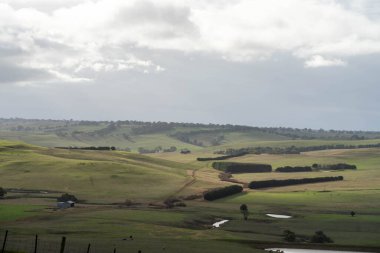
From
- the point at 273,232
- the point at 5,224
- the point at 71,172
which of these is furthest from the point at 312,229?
the point at 71,172

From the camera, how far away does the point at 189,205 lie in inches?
5340

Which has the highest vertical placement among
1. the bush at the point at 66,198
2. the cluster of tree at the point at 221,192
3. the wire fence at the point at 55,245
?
the wire fence at the point at 55,245

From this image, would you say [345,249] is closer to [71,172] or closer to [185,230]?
[185,230]

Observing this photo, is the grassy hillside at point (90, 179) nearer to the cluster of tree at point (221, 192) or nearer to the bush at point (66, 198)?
the bush at point (66, 198)

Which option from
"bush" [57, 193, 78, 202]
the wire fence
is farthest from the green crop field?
"bush" [57, 193, 78, 202]

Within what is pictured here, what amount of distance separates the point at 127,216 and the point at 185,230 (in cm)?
1737

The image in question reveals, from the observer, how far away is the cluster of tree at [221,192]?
15025cm

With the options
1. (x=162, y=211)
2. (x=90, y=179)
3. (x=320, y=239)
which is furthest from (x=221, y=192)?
(x=320, y=239)

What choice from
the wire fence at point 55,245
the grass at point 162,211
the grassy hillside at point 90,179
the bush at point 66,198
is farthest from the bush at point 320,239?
the bush at point 66,198

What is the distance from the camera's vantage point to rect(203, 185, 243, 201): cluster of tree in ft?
493

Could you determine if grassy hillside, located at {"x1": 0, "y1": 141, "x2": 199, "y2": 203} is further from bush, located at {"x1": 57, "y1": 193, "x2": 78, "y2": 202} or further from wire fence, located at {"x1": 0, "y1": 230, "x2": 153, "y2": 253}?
wire fence, located at {"x1": 0, "y1": 230, "x2": 153, "y2": 253}

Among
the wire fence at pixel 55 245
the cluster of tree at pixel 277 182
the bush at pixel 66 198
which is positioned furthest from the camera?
the cluster of tree at pixel 277 182

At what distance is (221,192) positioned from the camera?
15675 centimetres

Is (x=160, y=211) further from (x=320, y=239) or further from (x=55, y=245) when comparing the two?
(x=55, y=245)
